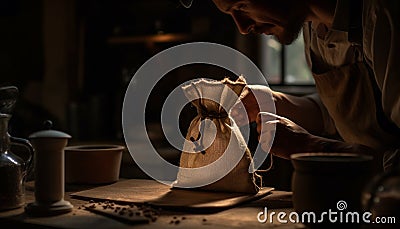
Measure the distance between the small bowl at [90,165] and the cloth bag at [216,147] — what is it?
271 millimetres

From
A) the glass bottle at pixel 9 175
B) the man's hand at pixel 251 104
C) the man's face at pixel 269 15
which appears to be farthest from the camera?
the man's face at pixel 269 15

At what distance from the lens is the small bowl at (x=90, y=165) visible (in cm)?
165

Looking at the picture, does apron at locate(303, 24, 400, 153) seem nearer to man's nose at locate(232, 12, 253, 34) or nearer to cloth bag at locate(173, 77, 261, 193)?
man's nose at locate(232, 12, 253, 34)

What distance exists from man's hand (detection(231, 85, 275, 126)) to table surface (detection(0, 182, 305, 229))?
1.07 feet

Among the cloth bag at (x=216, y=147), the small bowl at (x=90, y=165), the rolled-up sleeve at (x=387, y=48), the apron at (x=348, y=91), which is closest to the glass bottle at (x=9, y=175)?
the small bowl at (x=90, y=165)

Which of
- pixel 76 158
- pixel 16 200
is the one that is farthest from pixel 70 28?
pixel 16 200

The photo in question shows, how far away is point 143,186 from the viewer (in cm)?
162

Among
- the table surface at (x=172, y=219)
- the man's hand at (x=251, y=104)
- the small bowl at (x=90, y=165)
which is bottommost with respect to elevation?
the table surface at (x=172, y=219)

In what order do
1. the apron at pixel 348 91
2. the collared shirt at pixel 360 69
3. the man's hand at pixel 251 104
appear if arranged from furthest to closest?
the apron at pixel 348 91
the man's hand at pixel 251 104
the collared shirt at pixel 360 69

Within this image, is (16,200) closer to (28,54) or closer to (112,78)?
(112,78)

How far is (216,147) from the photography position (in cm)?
149

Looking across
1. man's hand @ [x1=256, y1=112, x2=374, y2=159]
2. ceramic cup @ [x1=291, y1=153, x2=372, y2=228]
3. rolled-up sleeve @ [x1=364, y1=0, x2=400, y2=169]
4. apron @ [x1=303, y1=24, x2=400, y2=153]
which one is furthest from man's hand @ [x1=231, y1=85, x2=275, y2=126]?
ceramic cup @ [x1=291, y1=153, x2=372, y2=228]

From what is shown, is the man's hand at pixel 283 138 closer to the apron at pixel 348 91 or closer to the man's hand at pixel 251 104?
the man's hand at pixel 251 104

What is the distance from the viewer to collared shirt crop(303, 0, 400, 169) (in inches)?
56.3
